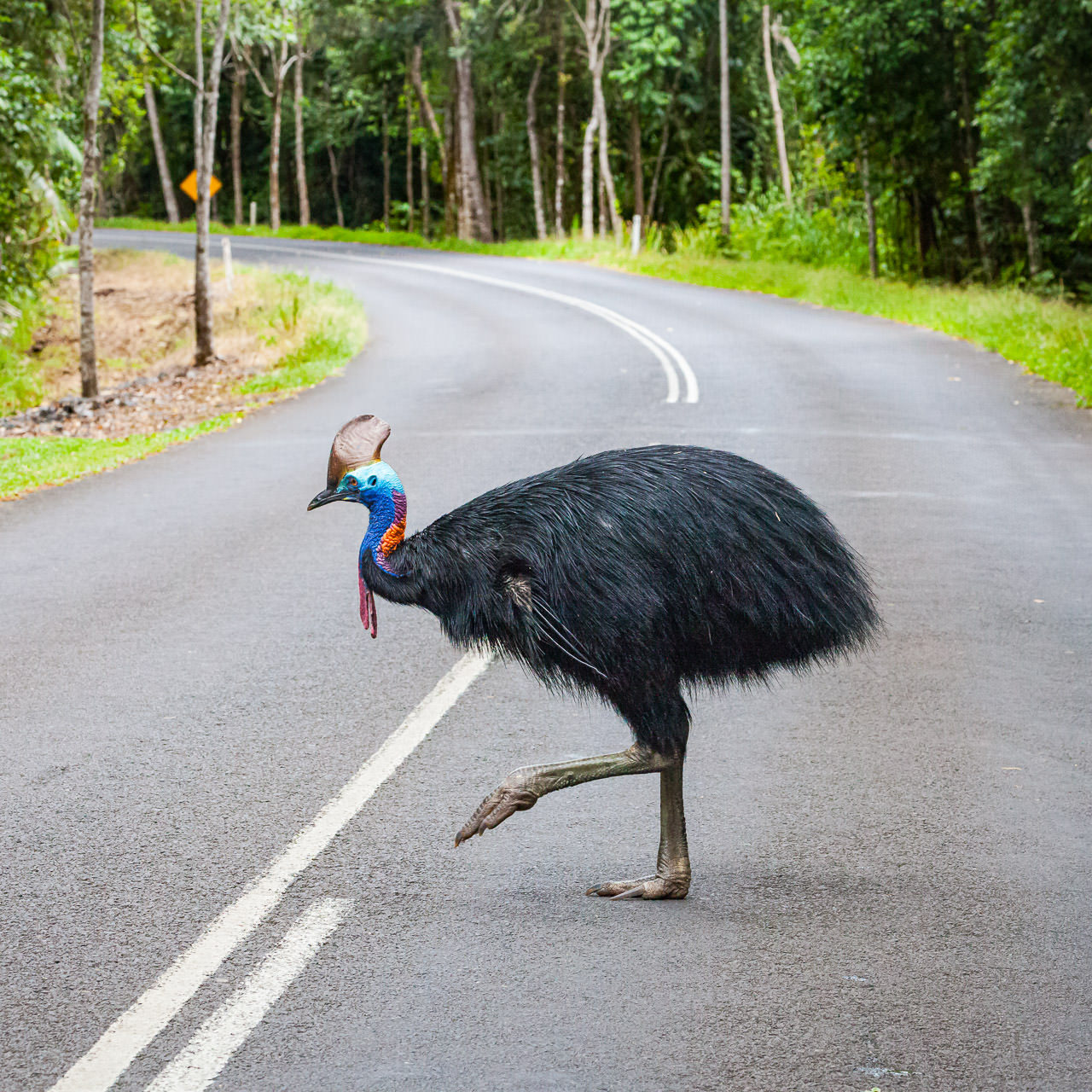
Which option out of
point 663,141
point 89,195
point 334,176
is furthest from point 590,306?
point 334,176

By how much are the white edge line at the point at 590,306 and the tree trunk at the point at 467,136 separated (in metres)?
6.50

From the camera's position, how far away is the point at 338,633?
8281 mm

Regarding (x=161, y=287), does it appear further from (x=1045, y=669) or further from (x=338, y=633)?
(x=1045, y=669)

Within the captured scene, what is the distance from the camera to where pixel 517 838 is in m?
5.26

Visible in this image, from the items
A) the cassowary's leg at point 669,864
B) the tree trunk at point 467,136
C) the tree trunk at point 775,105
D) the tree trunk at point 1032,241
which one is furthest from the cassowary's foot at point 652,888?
the tree trunk at point 775,105

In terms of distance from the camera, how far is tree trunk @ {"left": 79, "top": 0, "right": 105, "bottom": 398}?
64.8 feet

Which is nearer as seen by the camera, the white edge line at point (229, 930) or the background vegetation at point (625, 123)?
the white edge line at point (229, 930)

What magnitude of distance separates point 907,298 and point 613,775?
84.9 ft

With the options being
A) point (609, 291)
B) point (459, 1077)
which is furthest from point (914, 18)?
point (459, 1077)

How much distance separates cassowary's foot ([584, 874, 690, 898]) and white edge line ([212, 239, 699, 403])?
43.9ft

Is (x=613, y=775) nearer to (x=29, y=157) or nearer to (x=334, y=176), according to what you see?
(x=29, y=157)

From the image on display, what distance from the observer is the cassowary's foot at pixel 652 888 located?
460 centimetres

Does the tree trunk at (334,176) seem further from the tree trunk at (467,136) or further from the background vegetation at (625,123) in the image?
the tree trunk at (467,136)

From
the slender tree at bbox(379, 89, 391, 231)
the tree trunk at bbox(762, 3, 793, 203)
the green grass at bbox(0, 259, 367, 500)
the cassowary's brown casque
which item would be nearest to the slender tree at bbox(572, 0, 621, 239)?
the tree trunk at bbox(762, 3, 793, 203)
